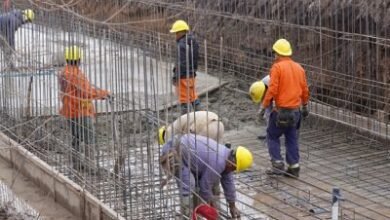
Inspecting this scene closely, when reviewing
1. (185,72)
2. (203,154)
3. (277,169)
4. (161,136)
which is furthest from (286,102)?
(203,154)

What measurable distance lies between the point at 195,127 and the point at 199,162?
0.32 meters

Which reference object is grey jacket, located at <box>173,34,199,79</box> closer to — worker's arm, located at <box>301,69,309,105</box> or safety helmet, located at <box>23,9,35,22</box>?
worker's arm, located at <box>301,69,309,105</box>

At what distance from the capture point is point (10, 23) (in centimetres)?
1048

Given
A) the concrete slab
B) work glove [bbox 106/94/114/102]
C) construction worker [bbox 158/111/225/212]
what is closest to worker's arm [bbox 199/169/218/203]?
construction worker [bbox 158/111/225/212]

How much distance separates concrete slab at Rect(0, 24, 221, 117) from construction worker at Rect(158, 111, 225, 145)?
21 centimetres

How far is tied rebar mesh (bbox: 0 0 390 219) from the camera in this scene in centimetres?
756

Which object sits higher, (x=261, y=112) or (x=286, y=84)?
(x=286, y=84)

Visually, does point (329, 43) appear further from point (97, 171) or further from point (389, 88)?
point (97, 171)

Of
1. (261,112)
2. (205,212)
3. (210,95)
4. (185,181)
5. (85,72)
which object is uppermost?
(85,72)

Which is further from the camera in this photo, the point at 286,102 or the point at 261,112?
the point at 261,112

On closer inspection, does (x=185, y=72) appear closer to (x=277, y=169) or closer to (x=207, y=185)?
(x=207, y=185)

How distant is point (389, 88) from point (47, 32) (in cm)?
444

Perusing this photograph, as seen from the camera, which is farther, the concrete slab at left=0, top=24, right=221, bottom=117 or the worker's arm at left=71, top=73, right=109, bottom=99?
the worker's arm at left=71, top=73, right=109, bottom=99

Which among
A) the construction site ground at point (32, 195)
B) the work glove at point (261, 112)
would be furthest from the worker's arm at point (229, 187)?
the work glove at point (261, 112)
